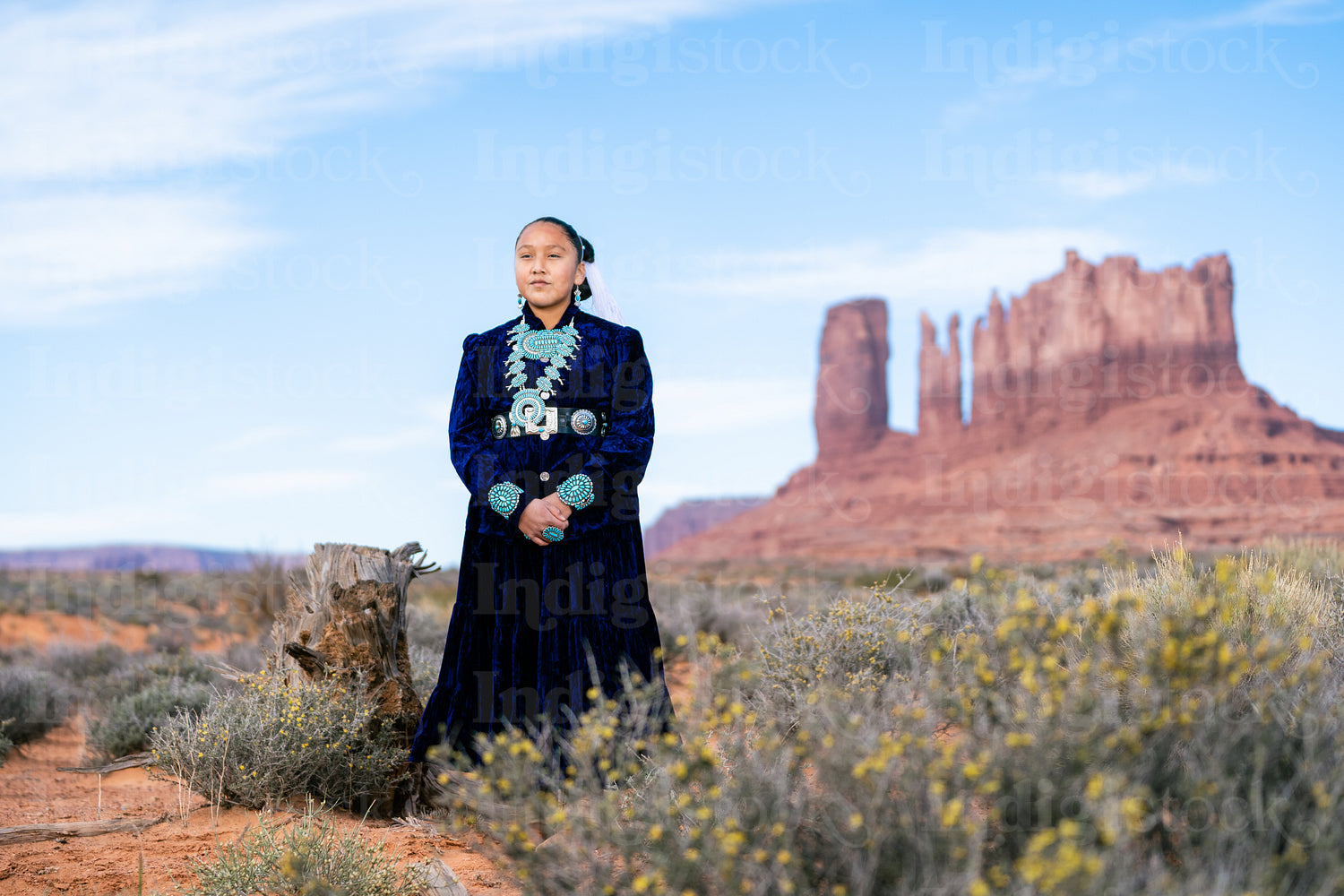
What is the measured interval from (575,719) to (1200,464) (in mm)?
68339

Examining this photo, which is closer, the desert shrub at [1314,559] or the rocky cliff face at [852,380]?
the desert shrub at [1314,559]

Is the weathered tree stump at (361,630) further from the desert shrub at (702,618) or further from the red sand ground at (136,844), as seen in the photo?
the desert shrub at (702,618)

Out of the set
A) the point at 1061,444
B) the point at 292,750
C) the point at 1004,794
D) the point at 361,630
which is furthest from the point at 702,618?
the point at 1061,444

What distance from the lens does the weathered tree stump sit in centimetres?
548

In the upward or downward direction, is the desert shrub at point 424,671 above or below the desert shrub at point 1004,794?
below

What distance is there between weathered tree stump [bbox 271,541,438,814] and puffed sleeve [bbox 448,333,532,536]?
4.05 feet

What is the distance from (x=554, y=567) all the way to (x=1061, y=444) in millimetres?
75822

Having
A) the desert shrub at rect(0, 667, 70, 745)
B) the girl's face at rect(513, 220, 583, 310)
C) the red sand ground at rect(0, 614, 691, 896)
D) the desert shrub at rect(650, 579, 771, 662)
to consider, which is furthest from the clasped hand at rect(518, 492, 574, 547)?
the desert shrub at rect(0, 667, 70, 745)

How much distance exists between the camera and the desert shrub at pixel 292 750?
505cm

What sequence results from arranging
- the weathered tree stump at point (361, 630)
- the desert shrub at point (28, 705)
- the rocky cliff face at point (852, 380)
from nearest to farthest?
1. the weathered tree stump at point (361, 630)
2. the desert shrub at point (28, 705)
3. the rocky cliff face at point (852, 380)

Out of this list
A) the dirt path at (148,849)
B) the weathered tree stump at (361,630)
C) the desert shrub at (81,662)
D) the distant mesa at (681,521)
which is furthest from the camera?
the distant mesa at (681,521)

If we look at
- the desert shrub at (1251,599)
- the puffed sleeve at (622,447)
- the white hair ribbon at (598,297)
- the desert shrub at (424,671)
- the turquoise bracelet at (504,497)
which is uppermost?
the white hair ribbon at (598,297)

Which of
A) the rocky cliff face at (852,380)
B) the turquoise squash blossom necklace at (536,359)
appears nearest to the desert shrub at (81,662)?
the turquoise squash blossom necklace at (536,359)

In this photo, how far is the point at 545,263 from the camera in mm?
4812
